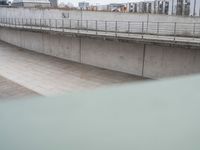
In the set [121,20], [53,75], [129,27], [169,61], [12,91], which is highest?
Answer: [121,20]

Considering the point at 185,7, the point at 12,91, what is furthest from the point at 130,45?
the point at 185,7

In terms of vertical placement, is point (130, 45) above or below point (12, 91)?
above

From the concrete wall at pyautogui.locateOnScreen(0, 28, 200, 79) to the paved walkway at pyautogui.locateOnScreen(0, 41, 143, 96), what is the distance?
639 millimetres

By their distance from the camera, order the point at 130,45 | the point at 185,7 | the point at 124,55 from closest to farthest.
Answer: the point at 130,45
the point at 124,55
the point at 185,7

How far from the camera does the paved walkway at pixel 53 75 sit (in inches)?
619

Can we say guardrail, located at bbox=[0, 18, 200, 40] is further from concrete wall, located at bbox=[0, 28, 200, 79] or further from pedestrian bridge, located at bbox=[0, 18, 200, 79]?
concrete wall, located at bbox=[0, 28, 200, 79]

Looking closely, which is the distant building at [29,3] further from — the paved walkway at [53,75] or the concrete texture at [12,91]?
the concrete texture at [12,91]

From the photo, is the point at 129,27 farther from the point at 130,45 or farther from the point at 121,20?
the point at 130,45

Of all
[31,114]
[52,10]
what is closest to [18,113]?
[31,114]

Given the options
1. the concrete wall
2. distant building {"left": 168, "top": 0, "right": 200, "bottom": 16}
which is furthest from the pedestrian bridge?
distant building {"left": 168, "top": 0, "right": 200, "bottom": 16}

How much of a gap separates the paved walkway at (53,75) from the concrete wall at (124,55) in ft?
2.10

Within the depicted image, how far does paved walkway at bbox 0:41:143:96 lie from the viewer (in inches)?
619

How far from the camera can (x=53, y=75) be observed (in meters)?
18.5

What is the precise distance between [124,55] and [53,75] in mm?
6063
